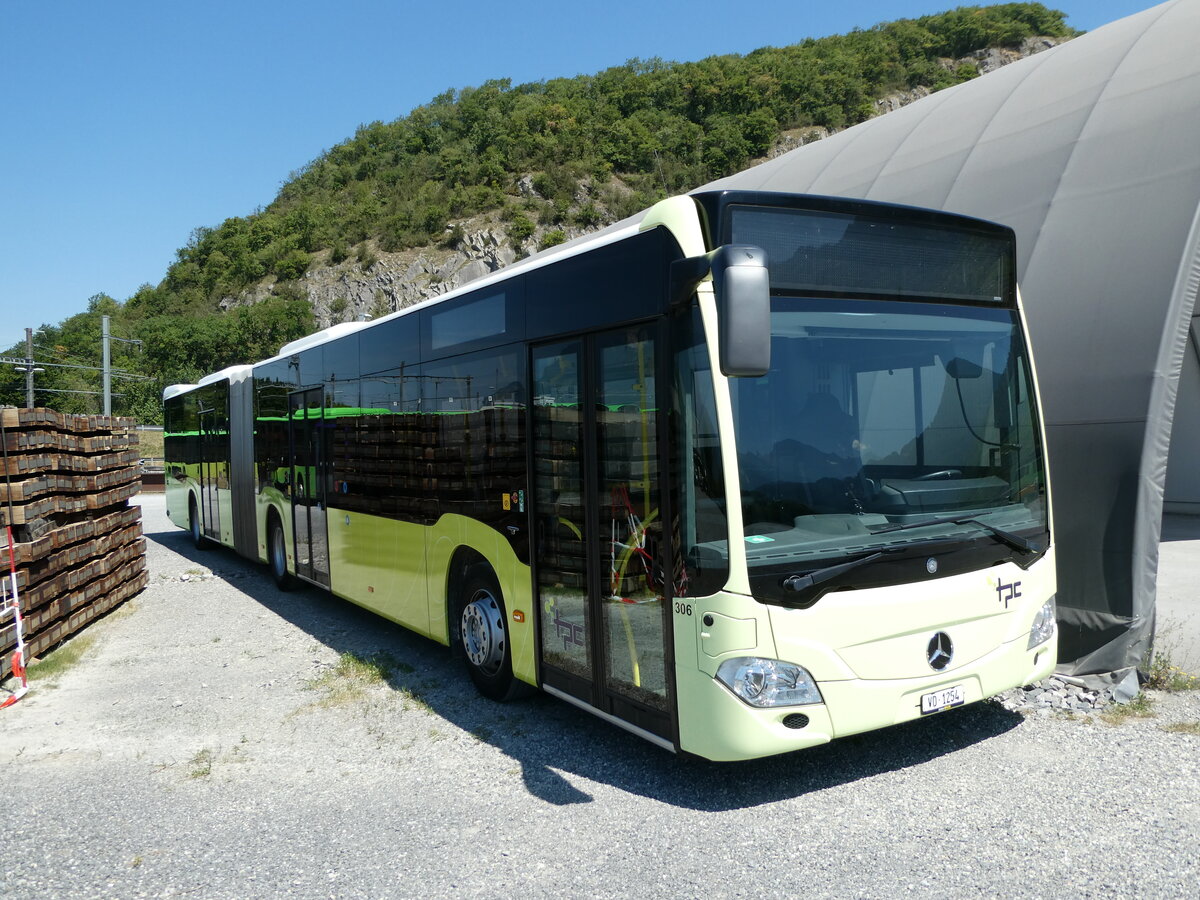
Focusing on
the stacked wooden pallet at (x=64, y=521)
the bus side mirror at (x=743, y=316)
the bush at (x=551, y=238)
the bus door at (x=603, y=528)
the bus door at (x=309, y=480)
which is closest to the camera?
the bus side mirror at (x=743, y=316)

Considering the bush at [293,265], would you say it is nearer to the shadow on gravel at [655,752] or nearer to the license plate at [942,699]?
the shadow on gravel at [655,752]

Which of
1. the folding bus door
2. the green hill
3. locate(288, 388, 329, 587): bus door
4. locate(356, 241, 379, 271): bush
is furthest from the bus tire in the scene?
locate(356, 241, 379, 271): bush

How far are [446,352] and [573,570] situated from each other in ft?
7.52

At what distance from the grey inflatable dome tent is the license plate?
2.19 meters

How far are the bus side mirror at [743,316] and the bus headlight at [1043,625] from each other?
94.3 inches

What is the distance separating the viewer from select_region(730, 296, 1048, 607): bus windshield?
406 cm

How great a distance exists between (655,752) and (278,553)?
7.39 m

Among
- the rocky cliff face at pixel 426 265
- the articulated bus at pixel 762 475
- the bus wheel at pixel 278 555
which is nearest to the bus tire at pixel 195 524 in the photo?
the bus wheel at pixel 278 555

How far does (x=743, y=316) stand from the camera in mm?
3639

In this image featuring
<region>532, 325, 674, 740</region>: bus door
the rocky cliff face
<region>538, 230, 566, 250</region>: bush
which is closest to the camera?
<region>532, 325, 674, 740</region>: bus door

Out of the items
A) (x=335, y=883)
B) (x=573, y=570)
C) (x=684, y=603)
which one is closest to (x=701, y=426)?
(x=684, y=603)

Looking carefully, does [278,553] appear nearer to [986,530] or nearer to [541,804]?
[541,804]

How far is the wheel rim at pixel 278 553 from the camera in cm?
1088

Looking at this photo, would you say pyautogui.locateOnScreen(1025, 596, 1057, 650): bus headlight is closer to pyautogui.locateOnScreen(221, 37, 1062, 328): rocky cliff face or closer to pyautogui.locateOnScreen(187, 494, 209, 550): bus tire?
pyautogui.locateOnScreen(187, 494, 209, 550): bus tire
